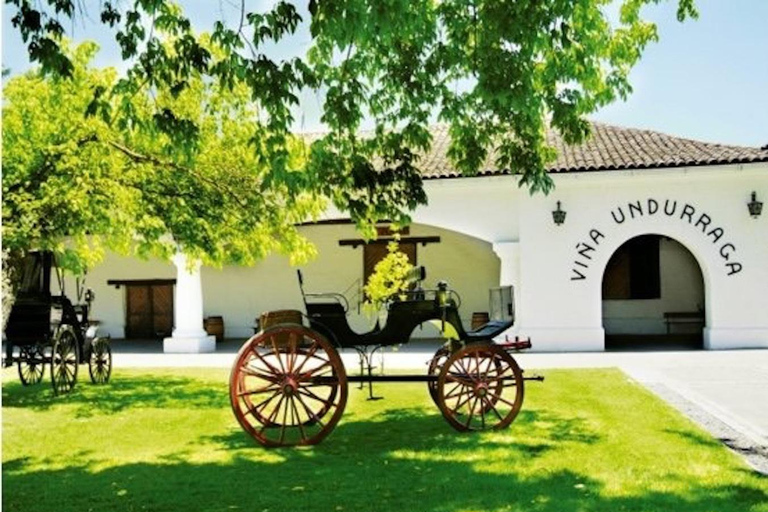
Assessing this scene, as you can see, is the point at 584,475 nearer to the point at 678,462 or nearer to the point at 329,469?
the point at 678,462

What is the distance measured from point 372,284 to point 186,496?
3619 millimetres

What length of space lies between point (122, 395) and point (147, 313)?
1168cm

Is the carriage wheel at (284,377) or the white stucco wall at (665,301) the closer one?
the carriage wheel at (284,377)

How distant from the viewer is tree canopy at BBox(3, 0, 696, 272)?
5598mm

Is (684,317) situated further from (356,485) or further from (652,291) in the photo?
(356,485)

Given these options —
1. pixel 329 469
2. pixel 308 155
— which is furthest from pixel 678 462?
pixel 308 155

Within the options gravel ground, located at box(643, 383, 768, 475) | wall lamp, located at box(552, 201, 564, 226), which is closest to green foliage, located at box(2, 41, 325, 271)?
gravel ground, located at box(643, 383, 768, 475)

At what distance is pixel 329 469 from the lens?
6086 millimetres

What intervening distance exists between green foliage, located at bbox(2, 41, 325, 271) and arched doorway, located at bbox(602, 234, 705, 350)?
1109cm

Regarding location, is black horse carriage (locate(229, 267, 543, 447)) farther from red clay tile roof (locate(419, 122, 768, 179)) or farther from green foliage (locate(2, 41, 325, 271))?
red clay tile roof (locate(419, 122, 768, 179))

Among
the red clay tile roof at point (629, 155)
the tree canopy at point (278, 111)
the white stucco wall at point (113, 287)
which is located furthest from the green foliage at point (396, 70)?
the white stucco wall at point (113, 287)

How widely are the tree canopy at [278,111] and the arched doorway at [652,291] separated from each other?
1118 cm

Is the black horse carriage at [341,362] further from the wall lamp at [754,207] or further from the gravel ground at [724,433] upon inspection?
the wall lamp at [754,207]

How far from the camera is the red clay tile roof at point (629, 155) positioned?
15.9 meters
